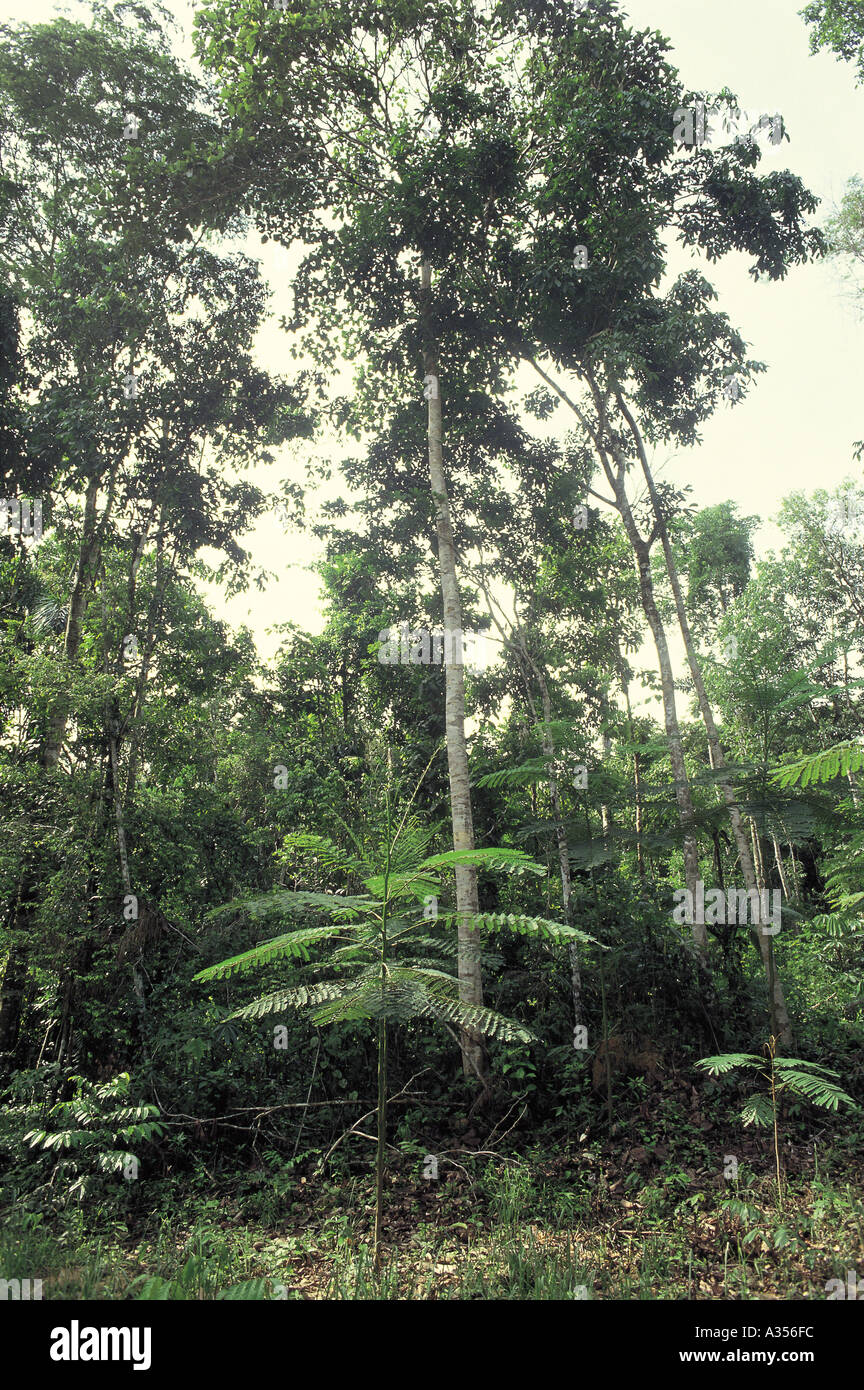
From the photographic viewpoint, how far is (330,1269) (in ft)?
14.6

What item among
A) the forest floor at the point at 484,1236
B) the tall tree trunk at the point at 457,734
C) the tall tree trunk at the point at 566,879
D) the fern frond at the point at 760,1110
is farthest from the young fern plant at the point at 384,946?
the tall tree trunk at the point at 566,879

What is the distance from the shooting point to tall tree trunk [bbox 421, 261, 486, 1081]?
7.75 meters

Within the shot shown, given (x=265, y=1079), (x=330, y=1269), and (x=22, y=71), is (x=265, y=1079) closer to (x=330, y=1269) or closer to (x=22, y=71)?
(x=330, y=1269)

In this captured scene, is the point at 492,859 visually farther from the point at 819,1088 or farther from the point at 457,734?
the point at 457,734

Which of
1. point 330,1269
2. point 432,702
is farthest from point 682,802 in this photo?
point 330,1269

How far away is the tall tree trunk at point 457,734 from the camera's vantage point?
7.75 metres

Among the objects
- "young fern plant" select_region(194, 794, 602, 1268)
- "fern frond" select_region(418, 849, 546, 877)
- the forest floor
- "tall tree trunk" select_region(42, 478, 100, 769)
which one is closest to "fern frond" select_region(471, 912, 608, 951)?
"young fern plant" select_region(194, 794, 602, 1268)

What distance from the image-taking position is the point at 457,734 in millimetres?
8867

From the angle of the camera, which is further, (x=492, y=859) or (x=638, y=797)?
(x=638, y=797)

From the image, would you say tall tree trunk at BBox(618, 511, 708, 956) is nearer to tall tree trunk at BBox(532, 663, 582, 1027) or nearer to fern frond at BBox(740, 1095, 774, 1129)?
tall tree trunk at BBox(532, 663, 582, 1027)

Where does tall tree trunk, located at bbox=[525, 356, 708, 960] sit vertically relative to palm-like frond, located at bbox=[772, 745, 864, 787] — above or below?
above

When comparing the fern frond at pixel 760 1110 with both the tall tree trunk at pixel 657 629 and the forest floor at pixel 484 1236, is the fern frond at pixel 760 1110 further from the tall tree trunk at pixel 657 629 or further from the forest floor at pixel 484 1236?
the tall tree trunk at pixel 657 629

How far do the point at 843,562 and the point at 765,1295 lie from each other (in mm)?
25120

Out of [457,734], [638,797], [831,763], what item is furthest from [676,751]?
[831,763]
